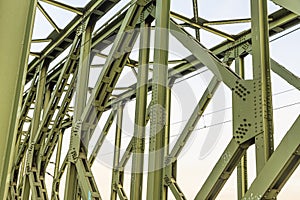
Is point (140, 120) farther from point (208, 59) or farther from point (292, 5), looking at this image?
point (292, 5)

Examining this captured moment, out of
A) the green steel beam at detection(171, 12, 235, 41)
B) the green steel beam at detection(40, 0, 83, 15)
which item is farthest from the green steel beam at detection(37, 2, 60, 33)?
the green steel beam at detection(171, 12, 235, 41)

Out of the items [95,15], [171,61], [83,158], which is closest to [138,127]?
[83,158]

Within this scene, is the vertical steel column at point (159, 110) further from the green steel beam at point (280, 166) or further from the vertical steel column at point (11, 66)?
the vertical steel column at point (11, 66)

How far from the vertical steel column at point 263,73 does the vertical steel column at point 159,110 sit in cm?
144

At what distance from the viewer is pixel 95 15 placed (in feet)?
27.9

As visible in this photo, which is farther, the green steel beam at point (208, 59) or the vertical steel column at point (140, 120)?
the vertical steel column at point (140, 120)

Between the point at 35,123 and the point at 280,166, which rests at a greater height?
the point at 35,123

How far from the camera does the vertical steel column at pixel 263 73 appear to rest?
4.29 metres

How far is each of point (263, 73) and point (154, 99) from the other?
170cm

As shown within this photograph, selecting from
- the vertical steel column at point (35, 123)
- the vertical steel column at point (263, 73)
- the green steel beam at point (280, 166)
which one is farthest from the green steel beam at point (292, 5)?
the vertical steel column at point (35, 123)

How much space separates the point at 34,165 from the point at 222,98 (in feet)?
14.6

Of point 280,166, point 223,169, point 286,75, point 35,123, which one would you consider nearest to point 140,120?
point 223,169

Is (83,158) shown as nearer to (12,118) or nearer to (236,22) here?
(236,22)

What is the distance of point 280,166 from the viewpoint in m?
3.92
